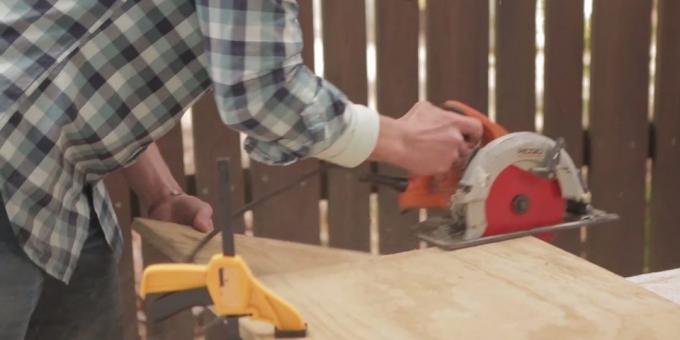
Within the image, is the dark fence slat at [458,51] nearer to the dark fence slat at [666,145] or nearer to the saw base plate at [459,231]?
the dark fence slat at [666,145]

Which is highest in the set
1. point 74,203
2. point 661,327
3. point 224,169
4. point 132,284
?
point 224,169

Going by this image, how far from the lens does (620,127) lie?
2820 millimetres

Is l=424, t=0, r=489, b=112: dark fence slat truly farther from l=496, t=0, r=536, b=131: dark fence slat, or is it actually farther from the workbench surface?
the workbench surface

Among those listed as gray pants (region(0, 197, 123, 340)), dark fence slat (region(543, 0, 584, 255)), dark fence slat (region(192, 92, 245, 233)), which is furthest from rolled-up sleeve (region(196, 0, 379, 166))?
dark fence slat (region(543, 0, 584, 255))

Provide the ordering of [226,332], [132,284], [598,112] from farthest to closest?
1. [598,112]
2. [132,284]
3. [226,332]

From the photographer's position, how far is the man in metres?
1.30

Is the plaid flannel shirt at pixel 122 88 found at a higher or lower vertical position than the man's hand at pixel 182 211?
higher

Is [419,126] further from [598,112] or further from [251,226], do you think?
[598,112]

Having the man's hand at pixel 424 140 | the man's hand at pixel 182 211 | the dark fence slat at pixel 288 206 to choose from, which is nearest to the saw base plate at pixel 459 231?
the man's hand at pixel 424 140

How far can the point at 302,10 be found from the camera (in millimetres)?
2383

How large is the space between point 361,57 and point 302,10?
200 mm

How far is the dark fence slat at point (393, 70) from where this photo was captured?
8.10 feet

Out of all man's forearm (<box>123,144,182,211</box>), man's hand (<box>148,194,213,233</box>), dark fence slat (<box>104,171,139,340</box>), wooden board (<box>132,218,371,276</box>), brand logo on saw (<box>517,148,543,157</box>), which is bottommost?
dark fence slat (<box>104,171,139,340</box>)

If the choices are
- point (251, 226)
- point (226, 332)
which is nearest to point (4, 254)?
point (226, 332)
